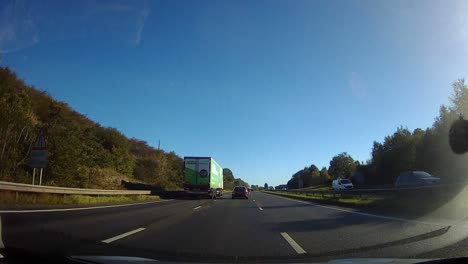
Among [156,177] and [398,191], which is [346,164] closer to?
[156,177]

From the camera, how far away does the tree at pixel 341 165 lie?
14395cm

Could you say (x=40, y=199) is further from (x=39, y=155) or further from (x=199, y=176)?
(x=199, y=176)

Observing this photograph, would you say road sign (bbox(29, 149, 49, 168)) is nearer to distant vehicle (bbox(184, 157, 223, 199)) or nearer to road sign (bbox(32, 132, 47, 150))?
road sign (bbox(32, 132, 47, 150))

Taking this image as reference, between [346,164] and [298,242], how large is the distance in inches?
5717

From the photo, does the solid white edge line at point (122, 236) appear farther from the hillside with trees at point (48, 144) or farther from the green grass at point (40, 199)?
the hillside with trees at point (48, 144)

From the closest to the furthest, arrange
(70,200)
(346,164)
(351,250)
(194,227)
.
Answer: (351,250) → (194,227) → (70,200) → (346,164)

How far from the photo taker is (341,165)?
151750mm

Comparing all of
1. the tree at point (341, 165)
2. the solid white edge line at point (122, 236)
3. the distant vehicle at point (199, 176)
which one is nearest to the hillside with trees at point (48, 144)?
the distant vehicle at point (199, 176)

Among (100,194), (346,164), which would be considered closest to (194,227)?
(100,194)

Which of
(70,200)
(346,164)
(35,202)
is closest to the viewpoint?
(35,202)

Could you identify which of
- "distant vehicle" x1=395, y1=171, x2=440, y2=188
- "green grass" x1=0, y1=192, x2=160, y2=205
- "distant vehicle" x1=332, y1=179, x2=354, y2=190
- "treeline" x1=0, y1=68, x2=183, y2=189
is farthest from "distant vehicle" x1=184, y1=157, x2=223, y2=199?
"distant vehicle" x1=332, y1=179, x2=354, y2=190

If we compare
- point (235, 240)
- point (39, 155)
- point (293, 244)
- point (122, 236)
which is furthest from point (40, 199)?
point (293, 244)

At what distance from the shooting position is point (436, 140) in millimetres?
55781

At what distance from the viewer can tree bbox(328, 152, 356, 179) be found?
472 ft
